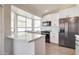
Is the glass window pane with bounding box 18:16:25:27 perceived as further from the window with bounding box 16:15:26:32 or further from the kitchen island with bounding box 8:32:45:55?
the kitchen island with bounding box 8:32:45:55

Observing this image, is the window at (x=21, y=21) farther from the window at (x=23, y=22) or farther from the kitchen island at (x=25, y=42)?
the kitchen island at (x=25, y=42)

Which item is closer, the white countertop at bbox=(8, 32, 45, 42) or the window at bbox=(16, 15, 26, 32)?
the window at bbox=(16, 15, 26, 32)

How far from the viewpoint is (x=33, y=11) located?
1.60 m

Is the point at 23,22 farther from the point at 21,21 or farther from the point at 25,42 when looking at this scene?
the point at 25,42

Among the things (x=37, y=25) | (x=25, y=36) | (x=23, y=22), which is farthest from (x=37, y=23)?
(x=25, y=36)

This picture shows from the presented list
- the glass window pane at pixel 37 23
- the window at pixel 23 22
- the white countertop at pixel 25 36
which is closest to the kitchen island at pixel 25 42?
the white countertop at pixel 25 36

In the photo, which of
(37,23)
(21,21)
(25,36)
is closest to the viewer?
(21,21)

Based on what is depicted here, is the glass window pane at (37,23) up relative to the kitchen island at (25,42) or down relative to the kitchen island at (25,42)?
up

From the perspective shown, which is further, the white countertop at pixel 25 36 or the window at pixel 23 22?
the white countertop at pixel 25 36

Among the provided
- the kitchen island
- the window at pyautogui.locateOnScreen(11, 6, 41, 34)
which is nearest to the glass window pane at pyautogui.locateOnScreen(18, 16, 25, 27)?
the window at pyautogui.locateOnScreen(11, 6, 41, 34)
